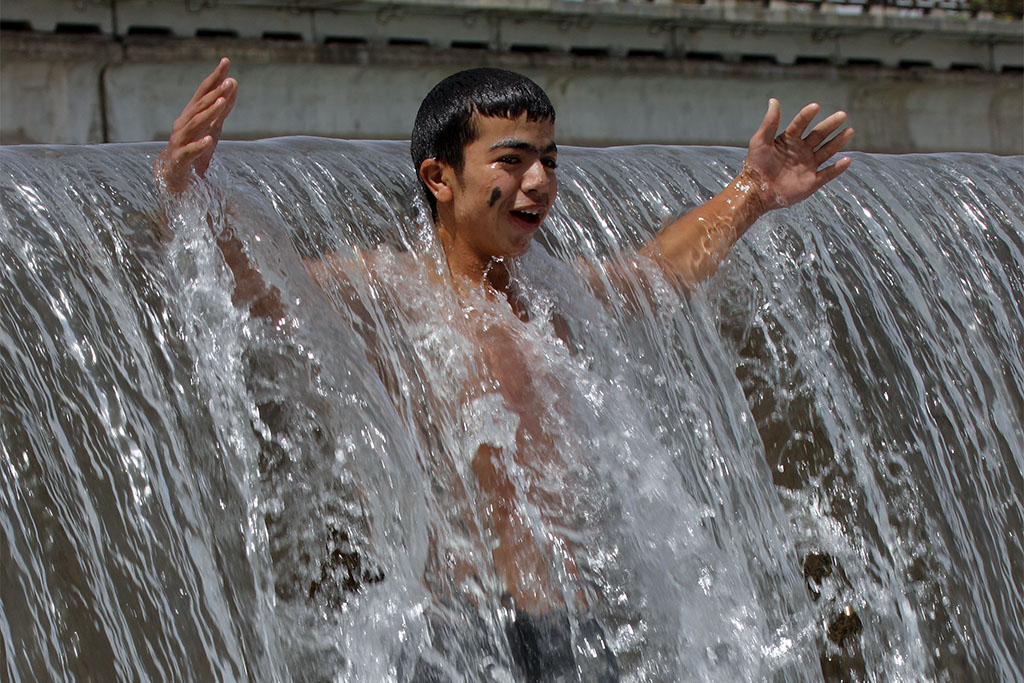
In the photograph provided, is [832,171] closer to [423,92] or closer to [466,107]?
[466,107]

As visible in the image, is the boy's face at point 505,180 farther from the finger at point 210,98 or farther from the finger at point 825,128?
the finger at point 825,128

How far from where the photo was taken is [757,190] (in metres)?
3.61

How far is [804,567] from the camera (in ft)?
12.7

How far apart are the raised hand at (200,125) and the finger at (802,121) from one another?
1290 millimetres

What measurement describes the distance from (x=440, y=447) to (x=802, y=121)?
1163mm

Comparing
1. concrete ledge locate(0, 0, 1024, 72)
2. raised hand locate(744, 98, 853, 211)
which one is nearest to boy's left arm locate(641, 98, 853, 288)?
raised hand locate(744, 98, 853, 211)

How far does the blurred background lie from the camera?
11.9 m

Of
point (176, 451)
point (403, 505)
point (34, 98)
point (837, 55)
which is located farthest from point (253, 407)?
point (837, 55)

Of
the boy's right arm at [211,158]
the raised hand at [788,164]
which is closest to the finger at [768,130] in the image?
the raised hand at [788,164]

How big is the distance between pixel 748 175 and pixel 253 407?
1338mm

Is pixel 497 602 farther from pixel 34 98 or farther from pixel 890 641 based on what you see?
pixel 34 98

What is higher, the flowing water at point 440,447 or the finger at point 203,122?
the finger at point 203,122

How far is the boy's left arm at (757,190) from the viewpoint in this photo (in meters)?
3.58

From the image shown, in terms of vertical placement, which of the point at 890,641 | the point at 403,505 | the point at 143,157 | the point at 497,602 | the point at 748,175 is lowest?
the point at 890,641
